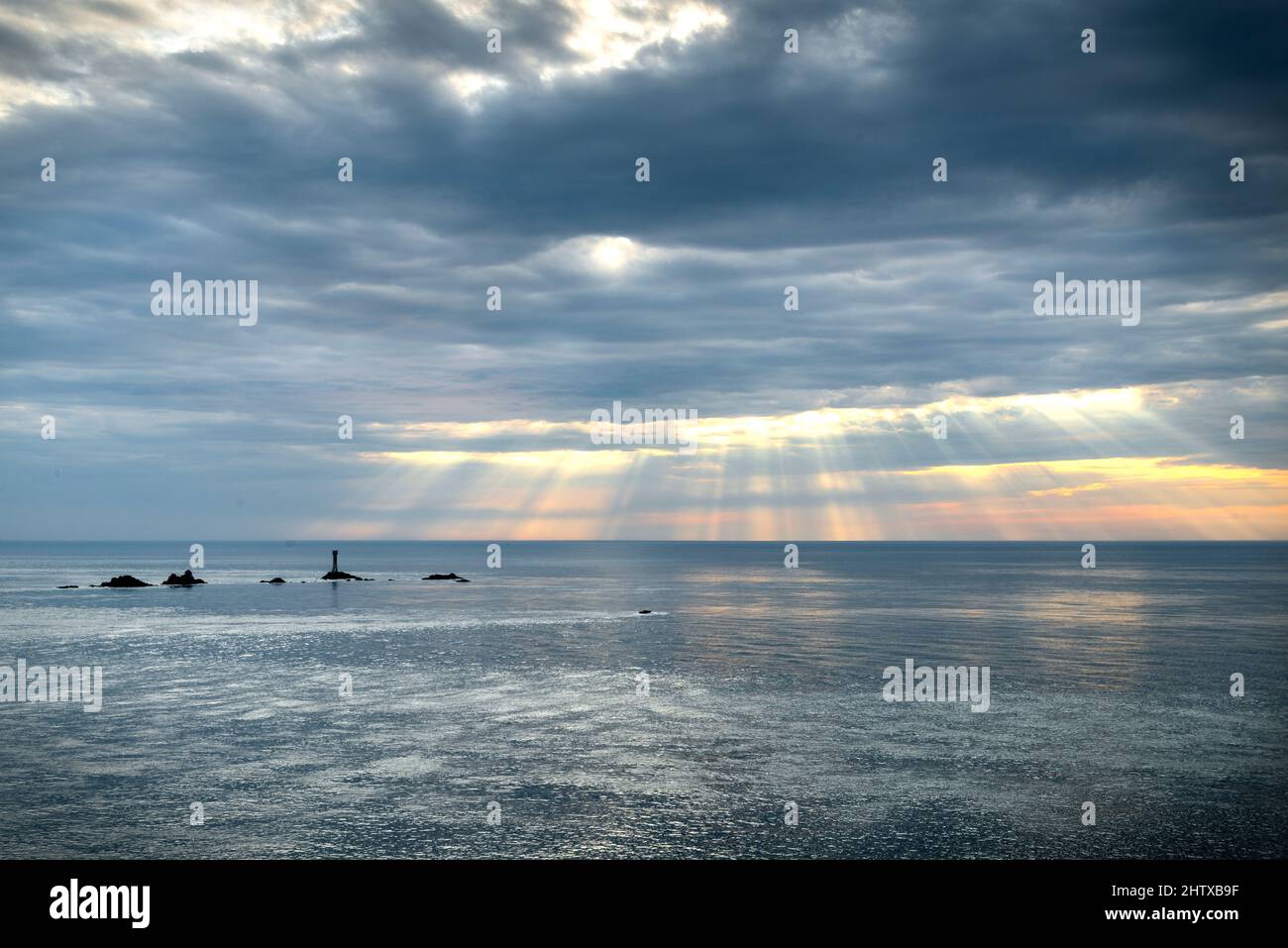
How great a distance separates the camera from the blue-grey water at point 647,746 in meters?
22.8

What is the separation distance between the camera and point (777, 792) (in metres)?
26.4

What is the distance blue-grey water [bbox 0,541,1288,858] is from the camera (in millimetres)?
22797

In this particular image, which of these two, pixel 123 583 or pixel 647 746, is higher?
pixel 647 746

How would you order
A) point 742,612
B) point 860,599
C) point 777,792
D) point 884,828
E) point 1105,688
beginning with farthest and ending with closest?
1. point 860,599
2. point 742,612
3. point 1105,688
4. point 777,792
5. point 884,828

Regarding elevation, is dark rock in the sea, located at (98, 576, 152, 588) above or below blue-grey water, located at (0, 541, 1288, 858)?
below

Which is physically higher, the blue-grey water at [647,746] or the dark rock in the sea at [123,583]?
the blue-grey water at [647,746]

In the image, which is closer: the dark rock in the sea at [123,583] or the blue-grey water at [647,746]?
the blue-grey water at [647,746]

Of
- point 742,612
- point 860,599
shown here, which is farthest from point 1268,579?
point 742,612

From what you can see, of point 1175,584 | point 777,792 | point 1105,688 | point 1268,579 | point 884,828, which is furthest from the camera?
point 1268,579

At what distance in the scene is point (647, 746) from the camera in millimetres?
32281

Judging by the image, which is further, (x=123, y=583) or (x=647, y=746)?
(x=123, y=583)

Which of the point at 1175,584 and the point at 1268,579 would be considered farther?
the point at 1268,579

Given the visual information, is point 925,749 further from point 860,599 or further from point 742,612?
point 860,599

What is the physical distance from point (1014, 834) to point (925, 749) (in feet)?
29.4
